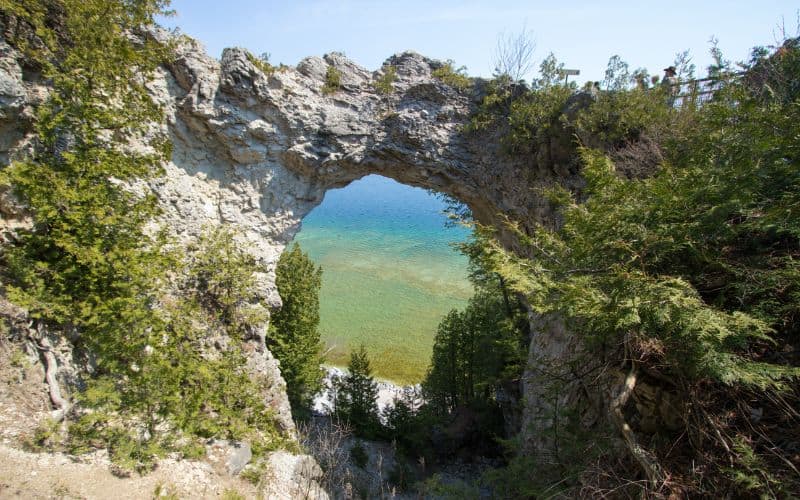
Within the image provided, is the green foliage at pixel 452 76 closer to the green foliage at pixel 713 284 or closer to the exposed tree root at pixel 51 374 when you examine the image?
the green foliage at pixel 713 284

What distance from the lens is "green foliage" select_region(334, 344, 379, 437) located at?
46.6 feet

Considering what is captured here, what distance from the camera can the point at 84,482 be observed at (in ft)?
14.4

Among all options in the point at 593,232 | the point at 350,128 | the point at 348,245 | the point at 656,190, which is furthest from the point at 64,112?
the point at 348,245

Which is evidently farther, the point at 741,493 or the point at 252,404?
the point at 252,404

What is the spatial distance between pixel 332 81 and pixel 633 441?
33.6 feet

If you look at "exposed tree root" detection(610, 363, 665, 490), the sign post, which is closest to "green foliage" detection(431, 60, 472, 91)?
the sign post

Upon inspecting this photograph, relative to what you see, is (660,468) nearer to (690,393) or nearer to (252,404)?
(690,393)

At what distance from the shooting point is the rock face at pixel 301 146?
8.62 metres

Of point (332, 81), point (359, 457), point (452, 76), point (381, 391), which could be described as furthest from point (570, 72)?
point (381, 391)

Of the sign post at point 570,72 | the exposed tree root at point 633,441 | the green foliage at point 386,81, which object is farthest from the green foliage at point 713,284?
the green foliage at point 386,81

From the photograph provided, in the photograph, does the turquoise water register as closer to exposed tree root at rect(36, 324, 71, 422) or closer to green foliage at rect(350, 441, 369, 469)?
green foliage at rect(350, 441, 369, 469)

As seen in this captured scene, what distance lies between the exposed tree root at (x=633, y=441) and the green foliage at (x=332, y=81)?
31.4ft

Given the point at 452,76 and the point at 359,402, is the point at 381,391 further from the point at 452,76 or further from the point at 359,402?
the point at 452,76

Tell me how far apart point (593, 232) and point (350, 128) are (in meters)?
7.70
